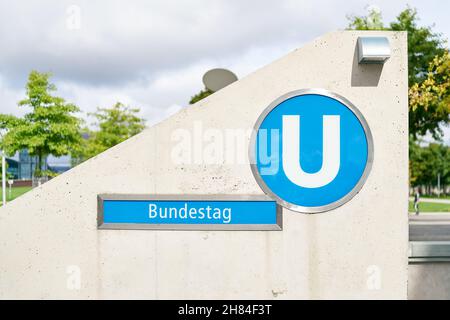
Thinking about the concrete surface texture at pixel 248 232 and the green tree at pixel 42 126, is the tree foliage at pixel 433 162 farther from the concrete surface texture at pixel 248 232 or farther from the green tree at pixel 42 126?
the concrete surface texture at pixel 248 232

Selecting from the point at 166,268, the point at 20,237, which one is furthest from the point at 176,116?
the point at 20,237

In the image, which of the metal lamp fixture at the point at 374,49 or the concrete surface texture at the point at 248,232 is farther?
the concrete surface texture at the point at 248,232

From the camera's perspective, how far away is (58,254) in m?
4.60

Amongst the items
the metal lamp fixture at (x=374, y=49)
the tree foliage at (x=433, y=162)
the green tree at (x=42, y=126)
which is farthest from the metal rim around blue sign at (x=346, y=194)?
the tree foliage at (x=433, y=162)

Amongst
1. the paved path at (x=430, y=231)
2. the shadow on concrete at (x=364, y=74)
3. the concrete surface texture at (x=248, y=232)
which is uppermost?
the shadow on concrete at (x=364, y=74)

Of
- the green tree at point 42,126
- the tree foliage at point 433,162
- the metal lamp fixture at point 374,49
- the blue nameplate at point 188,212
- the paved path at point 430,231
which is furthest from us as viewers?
the tree foliage at point 433,162

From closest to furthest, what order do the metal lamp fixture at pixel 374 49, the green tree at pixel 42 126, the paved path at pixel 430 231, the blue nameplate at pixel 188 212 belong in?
the metal lamp fixture at pixel 374 49 → the blue nameplate at pixel 188 212 → the paved path at pixel 430 231 → the green tree at pixel 42 126

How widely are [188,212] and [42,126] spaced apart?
26.0 meters

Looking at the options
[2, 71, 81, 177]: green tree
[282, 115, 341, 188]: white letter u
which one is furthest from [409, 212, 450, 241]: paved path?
[2, 71, 81, 177]: green tree

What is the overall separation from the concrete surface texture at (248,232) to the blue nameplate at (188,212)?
0.29 feet

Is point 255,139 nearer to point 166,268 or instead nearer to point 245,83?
point 245,83

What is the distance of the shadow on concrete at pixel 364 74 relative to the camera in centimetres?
450
